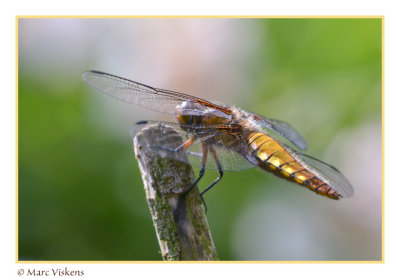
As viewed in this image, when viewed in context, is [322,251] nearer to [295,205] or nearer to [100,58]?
[295,205]

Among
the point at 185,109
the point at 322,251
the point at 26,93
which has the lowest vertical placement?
the point at 322,251

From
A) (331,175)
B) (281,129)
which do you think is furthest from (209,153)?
(331,175)

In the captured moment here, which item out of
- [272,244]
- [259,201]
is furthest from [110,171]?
[272,244]

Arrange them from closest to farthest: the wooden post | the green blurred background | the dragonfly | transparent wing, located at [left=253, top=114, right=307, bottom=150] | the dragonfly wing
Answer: the wooden post
the dragonfly wing
the dragonfly
transparent wing, located at [left=253, top=114, right=307, bottom=150]
the green blurred background

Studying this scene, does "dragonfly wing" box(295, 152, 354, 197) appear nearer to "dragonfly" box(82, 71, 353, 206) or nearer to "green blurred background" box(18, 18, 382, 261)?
"dragonfly" box(82, 71, 353, 206)

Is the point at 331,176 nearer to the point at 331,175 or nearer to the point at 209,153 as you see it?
the point at 331,175

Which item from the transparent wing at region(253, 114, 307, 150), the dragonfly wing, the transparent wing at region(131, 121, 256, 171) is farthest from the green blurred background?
the dragonfly wing

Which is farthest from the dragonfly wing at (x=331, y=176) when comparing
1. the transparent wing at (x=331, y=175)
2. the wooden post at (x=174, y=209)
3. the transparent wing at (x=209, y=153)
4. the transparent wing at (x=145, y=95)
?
the wooden post at (x=174, y=209)
